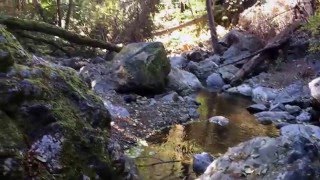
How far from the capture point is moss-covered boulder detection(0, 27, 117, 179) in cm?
312

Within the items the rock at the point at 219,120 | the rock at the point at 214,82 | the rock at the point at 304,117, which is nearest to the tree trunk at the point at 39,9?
the rock at the point at 214,82

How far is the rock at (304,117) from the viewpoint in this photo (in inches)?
386

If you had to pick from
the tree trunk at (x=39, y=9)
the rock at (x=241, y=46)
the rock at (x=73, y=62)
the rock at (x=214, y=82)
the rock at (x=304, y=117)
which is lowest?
the rock at (x=304, y=117)

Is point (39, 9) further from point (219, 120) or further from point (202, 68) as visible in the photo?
point (219, 120)

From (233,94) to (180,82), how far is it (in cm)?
177

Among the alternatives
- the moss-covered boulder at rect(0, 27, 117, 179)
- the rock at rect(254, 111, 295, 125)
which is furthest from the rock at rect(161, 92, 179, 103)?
the moss-covered boulder at rect(0, 27, 117, 179)

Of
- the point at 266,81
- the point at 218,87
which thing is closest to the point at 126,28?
the point at 218,87

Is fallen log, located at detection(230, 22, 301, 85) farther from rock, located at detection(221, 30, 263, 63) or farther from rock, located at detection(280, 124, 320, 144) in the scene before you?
rock, located at detection(280, 124, 320, 144)

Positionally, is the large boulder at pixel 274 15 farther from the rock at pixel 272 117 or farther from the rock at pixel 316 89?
the rock at pixel 316 89

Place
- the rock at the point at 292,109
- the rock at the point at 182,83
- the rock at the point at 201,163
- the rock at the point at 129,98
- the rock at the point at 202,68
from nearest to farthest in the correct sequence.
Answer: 1. the rock at the point at 201,163
2. the rock at the point at 129,98
3. the rock at the point at 292,109
4. the rock at the point at 182,83
5. the rock at the point at 202,68

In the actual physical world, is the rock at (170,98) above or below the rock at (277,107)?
above

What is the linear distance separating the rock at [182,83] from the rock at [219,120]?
274 centimetres

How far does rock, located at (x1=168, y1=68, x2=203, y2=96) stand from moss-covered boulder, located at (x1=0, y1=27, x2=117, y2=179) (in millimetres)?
8193

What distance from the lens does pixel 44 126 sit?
3426 millimetres
